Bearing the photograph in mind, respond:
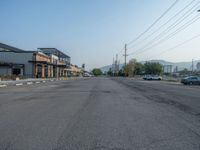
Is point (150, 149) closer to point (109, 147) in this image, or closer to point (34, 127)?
point (109, 147)

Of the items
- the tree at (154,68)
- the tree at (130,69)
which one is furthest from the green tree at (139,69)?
the tree at (130,69)

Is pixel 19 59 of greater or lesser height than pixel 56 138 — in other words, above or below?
above

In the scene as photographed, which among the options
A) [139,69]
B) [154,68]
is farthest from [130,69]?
[139,69]

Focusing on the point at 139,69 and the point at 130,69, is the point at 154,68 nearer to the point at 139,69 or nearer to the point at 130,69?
the point at 139,69

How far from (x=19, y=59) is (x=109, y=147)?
72.7 meters

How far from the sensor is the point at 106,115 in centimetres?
1062

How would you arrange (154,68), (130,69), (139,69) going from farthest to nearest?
1. (139,69)
2. (154,68)
3. (130,69)

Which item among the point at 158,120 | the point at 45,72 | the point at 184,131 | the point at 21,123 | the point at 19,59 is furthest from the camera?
the point at 45,72

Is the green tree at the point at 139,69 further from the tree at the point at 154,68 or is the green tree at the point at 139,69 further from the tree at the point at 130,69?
the tree at the point at 130,69

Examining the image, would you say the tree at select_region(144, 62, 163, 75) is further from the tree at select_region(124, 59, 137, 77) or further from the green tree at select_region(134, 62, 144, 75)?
the tree at select_region(124, 59, 137, 77)

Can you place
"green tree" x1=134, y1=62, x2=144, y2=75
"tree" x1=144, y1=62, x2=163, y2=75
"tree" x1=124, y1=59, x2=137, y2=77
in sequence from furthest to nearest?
"green tree" x1=134, y1=62, x2=144, y2=75, "tree" x1=144, y1=62, x2=163, y2=75, "tree" x1=124, y1=59, x2=137, y2=77

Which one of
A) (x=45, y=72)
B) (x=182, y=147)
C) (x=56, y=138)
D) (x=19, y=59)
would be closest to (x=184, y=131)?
(x=182, y=147)

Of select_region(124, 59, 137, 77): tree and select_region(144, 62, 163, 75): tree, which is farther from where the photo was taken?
select_region(144, 62, 163, 75): tree

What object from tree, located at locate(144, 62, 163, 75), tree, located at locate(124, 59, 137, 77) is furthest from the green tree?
tree, located at locate(124, 59, 137, 77)
